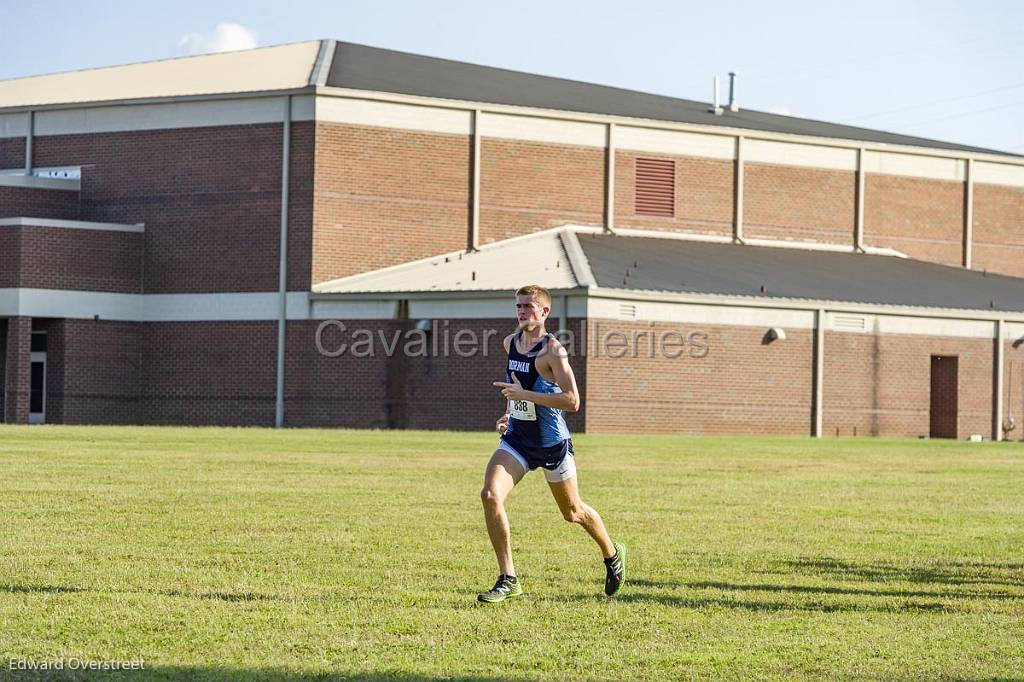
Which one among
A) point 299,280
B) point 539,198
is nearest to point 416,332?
point 299,280

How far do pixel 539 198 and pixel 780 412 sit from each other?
931cm

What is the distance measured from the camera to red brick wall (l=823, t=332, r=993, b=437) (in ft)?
137

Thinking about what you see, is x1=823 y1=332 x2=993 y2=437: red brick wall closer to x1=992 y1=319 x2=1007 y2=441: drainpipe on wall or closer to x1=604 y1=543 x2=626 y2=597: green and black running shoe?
x1=992 y1=319 x2=1007 y2=441: drainpipe on wall

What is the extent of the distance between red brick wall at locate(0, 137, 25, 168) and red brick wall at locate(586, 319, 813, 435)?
18151mm

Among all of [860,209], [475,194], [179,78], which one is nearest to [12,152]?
[179,78]

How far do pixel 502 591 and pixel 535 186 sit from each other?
34592 millimetres

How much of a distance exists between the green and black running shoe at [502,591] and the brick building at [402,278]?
89.9 ft

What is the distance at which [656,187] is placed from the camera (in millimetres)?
46469

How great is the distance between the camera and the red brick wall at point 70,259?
40.8 meters

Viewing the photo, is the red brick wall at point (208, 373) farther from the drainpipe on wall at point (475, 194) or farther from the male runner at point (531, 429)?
the male runner at point (531, 429)

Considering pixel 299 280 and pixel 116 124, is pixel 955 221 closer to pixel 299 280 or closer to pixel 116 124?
pixel 299 280

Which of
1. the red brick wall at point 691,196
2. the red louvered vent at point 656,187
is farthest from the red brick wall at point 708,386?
the red louvered vent at point 656,187

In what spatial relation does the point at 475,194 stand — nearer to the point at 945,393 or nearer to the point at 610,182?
the point at 610,182

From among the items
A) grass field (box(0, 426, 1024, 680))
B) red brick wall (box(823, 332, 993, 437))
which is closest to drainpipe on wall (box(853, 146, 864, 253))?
red brick wall (box(823, 332, 993, 437))
